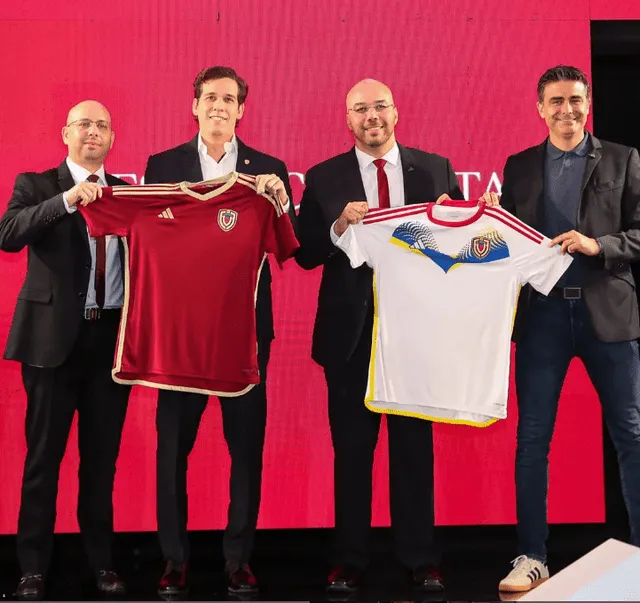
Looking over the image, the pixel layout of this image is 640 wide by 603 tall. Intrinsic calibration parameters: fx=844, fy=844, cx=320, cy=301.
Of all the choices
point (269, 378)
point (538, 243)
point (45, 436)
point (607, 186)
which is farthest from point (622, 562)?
point (269, 378)

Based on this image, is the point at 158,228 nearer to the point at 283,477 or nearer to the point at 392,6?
the point at 283,477

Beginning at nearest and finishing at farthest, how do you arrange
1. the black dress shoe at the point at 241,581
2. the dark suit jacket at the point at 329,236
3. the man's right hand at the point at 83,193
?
1. the man's right hand at the point at 83,193
2. the black dress shoe at the point at 241,581
3. the dark suit jacket at the point at 329,236

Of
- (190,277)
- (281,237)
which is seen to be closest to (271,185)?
(281,237)

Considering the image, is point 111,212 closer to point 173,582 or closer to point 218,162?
point 218,162

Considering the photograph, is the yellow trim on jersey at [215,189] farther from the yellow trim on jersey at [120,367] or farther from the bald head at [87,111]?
the bald head at [87,111]

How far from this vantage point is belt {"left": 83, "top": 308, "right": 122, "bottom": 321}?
10.2 feet

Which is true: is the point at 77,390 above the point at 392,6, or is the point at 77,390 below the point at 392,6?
below

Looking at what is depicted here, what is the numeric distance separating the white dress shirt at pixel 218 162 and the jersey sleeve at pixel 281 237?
299mm

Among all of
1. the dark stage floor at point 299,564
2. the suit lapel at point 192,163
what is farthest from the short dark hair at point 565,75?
the dark stage floor at point 299,564

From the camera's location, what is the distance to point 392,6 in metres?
4.00

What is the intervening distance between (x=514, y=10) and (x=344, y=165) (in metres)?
1.41

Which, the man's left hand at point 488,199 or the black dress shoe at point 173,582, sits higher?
the man's left hand at point 488,199

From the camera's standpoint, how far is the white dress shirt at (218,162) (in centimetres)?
322

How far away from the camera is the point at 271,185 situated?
300cm
